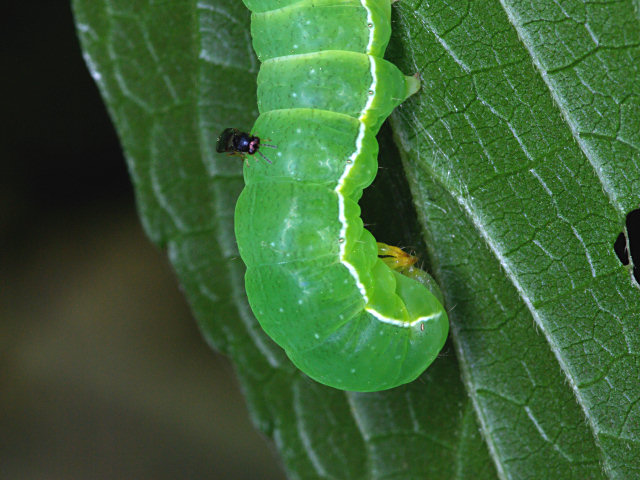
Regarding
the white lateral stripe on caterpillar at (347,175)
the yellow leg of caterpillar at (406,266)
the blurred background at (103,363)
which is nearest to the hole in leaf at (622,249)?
the yellow leg of caterpillar at (406,266)

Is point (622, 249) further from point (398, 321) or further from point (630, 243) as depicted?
point (398, 321)

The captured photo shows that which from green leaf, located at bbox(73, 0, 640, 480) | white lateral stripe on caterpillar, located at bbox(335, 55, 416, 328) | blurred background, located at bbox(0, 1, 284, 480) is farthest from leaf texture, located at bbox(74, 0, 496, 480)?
blurred background, located at bbox(0, 1, 284, 480)

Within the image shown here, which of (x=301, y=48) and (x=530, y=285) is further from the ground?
(x=301, y=48)

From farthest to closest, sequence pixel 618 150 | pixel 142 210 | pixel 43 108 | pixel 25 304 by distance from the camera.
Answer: pixel 25 304
pixel 43 108
pixel 142 210
pixel 618 150

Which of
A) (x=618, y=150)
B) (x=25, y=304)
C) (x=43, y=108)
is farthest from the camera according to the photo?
(x=25, y=304)

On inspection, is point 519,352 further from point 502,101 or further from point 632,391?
point 502,101

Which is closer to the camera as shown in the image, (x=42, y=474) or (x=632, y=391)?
(x=632, y=391)

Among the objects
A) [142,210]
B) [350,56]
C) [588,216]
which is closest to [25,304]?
[142,210]
